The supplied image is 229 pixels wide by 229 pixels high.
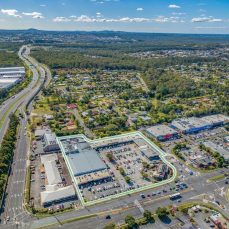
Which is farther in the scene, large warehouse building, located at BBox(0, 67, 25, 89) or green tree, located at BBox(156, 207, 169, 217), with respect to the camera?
large warehouse building, located at BBox(0, 67, 25, 89)

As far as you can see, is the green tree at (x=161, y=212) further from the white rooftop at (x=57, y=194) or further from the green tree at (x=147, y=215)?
the white rooftop at (x=57, y=194)

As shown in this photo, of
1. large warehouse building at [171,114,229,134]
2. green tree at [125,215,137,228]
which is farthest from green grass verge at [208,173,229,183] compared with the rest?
large warehouse building at [171,114,229,134]

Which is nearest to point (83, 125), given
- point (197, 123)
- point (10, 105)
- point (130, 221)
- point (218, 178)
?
point (10, 105)

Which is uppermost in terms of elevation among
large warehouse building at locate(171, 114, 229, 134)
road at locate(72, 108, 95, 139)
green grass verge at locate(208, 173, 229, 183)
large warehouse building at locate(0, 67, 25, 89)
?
large warehouse building at locate(0, 67, 25, 89)

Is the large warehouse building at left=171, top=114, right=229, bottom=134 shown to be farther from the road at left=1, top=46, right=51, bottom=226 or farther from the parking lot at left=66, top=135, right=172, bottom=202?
the road at left=1, top=46, right=51, bottom=226

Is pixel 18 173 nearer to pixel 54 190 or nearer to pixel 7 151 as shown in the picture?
pixel 7 151

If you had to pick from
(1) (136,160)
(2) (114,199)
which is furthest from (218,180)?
(2) (114,199)

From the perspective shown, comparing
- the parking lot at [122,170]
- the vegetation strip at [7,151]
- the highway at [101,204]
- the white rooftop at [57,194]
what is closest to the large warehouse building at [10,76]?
the vegetation strip at [7,151]

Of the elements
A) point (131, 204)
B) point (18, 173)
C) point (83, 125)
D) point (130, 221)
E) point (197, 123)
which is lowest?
point (131, 204)

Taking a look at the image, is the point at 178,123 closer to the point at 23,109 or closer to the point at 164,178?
the point at 164,178
